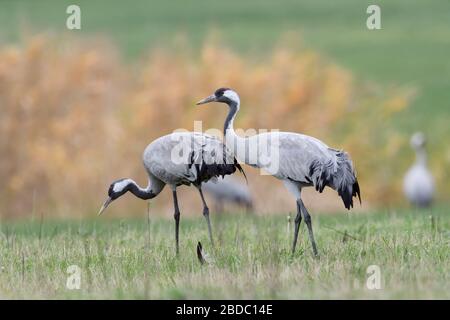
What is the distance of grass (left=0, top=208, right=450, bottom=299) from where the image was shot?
7.25m

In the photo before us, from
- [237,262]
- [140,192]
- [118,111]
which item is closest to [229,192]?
[118,111]

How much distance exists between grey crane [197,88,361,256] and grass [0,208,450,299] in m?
0.49

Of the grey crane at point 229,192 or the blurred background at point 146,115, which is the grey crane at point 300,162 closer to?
the grey crane at point 229,192

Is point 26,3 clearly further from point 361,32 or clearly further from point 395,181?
point 395,181

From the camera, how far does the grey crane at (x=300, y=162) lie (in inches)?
358

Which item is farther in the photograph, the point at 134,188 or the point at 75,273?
the point at 134,188

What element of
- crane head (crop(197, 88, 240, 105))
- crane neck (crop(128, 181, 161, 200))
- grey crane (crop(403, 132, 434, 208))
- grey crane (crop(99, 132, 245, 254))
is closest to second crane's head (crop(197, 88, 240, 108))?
crane head (crop(197, 88, 240, 105))

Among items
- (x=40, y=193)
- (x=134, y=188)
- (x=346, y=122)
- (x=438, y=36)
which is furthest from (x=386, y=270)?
(x=438, y=36)

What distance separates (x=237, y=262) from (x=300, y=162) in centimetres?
123

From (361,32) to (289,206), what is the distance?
2997 cm

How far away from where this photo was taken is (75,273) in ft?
26.9

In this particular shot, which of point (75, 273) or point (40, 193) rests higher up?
point (40, 193)

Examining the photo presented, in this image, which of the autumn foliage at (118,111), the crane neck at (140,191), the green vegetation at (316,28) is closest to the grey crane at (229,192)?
the autumn foliage at (118,111)

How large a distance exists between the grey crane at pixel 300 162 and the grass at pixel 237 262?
0.49 metres
